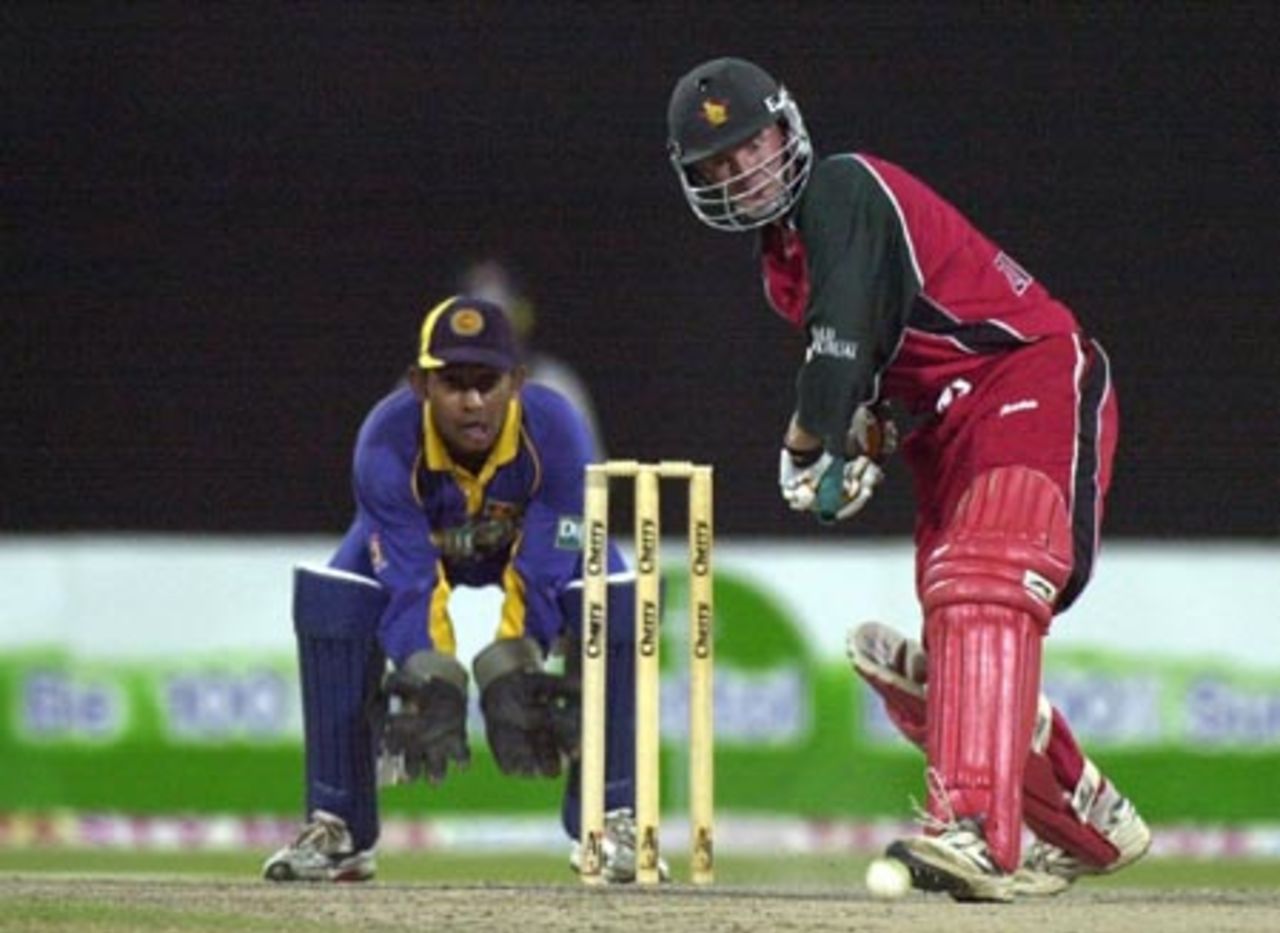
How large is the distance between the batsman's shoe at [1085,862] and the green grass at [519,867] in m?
1.76

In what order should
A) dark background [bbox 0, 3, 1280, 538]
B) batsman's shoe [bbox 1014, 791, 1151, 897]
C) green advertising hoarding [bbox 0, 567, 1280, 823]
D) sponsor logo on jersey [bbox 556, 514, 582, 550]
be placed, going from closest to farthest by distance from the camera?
batsman's shoe [bbox 1014, 791, 1151, 897] → sponsor logo on jersey [bbox 556, 514, 582, 550] → green advertising hoarding [bbox 0, 567, 1280, 823] → dark background [bbox 0, 3, 1280, 538]

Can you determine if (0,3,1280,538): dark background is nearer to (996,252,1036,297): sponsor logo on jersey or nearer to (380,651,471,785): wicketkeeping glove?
(380,651,471,785): wicketkeeping glove

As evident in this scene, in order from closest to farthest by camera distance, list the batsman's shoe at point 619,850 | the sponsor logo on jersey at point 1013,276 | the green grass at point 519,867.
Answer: the sponsor logo on jersey at point 1013,276, the batsman's shoe at point 619,850, the green grass at point 519,867

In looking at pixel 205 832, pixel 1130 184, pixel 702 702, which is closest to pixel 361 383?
pixel 205 832

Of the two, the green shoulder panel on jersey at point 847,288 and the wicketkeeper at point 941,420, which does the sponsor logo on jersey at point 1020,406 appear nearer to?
the wicketkeeper at point 941,420

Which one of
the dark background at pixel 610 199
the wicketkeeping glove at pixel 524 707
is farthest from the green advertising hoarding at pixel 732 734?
the wicketkeeping glove at pixel 524 707

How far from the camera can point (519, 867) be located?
27.7 ft

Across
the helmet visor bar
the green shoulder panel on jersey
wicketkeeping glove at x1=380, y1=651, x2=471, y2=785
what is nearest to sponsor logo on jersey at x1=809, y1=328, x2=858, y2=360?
the green shoulder panel on jersey

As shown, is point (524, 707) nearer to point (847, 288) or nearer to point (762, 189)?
point (762, 189)

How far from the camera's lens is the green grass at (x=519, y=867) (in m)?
8.02

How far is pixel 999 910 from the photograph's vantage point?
523 centimetres

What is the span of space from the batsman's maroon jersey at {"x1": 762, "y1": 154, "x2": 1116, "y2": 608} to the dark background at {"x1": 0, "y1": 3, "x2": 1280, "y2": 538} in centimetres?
338

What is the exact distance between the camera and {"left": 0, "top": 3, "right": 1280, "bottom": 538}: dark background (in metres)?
8.95

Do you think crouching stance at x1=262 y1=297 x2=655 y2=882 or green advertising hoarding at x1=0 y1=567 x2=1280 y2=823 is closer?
crouching stance at x1=262 y1=297 x2=655 y2=882
